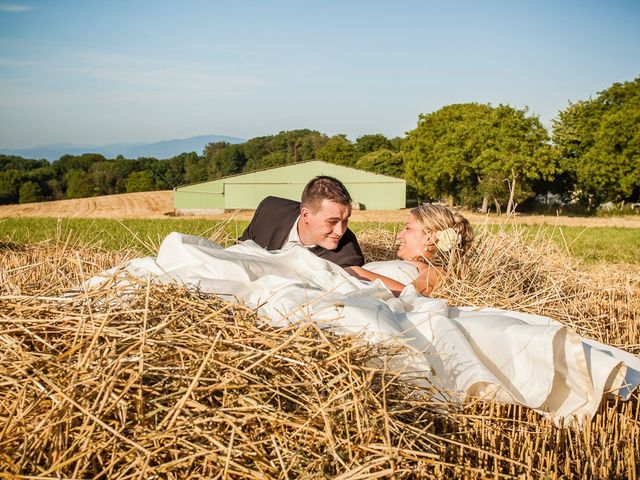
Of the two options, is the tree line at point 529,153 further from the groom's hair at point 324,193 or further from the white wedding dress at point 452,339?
the white wedding dress at point 452,339

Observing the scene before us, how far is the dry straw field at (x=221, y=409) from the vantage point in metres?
2.44

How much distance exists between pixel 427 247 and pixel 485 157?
160 ft

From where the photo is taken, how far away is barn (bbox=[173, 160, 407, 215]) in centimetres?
6153

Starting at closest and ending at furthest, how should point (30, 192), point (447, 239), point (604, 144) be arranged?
1. point (447, 239)
2. point (604, 144)
3. point (30, 192)

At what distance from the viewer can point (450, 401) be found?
3203 millimetres

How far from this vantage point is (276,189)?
64000mm

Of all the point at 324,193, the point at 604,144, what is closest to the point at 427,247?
the point at 324,193

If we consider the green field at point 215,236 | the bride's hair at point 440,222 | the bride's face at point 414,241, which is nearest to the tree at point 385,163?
the green field at point 215,236

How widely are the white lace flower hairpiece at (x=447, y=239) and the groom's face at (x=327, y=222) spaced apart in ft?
3.01

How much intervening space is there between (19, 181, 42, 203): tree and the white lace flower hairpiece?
10507cm

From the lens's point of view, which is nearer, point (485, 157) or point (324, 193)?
point (324, 193)

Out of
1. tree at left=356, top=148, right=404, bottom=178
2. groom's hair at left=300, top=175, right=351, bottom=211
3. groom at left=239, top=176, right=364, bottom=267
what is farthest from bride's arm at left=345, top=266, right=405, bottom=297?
tree at left=356, top=148, right=404, bottom=178

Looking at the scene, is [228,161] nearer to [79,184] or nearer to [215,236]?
[79,184]

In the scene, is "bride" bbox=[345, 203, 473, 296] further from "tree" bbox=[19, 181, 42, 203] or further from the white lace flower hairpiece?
"tree" bbox=[19, 181, 42, 203]
